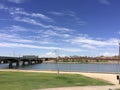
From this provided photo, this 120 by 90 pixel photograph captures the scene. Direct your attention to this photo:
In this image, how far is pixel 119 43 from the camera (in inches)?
1615

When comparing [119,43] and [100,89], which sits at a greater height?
[119,43]

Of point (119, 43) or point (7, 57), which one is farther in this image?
point (7, 57)

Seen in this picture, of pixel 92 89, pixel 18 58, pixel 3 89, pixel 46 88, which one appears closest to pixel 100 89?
pixel 92 89

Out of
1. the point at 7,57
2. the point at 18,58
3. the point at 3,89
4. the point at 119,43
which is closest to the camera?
the point at 3,89

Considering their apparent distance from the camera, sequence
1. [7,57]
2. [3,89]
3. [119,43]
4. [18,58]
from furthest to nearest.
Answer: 1. [18,58]
2. [7,57]
3. [119,43]
4. [3,89]

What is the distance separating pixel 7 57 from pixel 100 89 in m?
148

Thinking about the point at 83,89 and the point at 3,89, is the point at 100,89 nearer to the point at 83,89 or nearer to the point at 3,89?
the point at 83,89

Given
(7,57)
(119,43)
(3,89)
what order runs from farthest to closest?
1. (7,57)
2. (119,43)
3. (3,89)

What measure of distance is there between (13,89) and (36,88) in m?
2.65

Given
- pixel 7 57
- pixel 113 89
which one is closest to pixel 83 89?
pixel 113 89

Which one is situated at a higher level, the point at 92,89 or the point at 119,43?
the point at 119,43

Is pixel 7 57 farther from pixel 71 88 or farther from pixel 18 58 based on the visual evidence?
pixel 71 88

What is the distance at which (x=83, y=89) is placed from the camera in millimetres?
32375

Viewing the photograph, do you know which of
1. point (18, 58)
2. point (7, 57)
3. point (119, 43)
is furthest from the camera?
point (18, 58)
